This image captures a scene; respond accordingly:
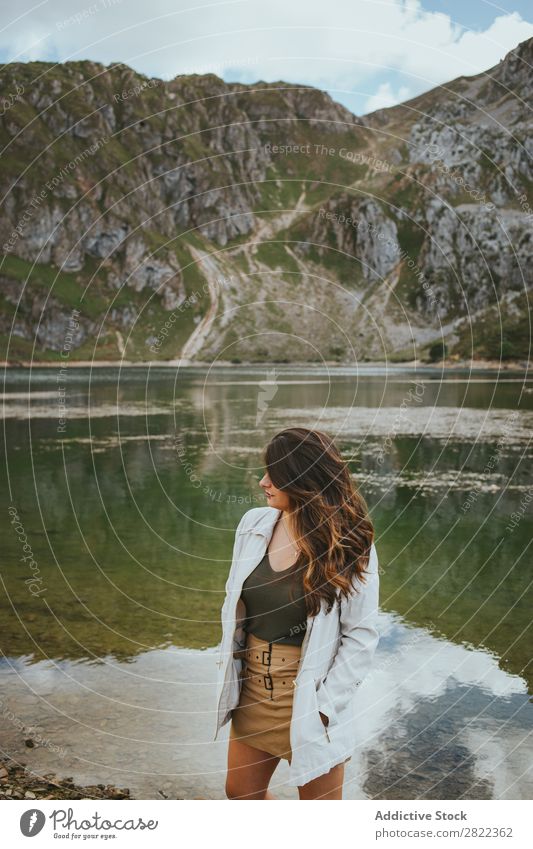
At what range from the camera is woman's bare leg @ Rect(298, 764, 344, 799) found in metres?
4.02

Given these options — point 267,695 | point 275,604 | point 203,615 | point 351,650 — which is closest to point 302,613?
point 275,604

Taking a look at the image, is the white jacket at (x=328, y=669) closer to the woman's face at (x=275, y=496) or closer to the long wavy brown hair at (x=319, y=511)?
the long wavy brown hair at (x=319, y=511)

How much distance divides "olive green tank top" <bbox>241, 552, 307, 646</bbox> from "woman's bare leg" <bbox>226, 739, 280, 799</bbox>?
62 cm

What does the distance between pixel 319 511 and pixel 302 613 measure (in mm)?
493

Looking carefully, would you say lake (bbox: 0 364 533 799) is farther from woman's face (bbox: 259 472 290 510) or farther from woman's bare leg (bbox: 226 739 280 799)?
woman's face (bbox: 259 472 290 510)

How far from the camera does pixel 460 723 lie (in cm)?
718

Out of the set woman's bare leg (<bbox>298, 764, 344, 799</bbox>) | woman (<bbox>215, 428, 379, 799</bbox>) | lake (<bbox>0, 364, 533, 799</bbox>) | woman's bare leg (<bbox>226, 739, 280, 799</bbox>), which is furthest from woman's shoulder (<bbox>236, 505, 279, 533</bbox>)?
lake (<bbox>0, 364, 533, 799</bbox>)

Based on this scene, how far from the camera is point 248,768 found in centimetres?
405

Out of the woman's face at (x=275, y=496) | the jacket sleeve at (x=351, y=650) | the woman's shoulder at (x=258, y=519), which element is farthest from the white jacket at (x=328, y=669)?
the woman's face at (x=275, y=496)

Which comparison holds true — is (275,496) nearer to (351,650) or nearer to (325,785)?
(351,650)

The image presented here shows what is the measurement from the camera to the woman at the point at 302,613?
3.76m
